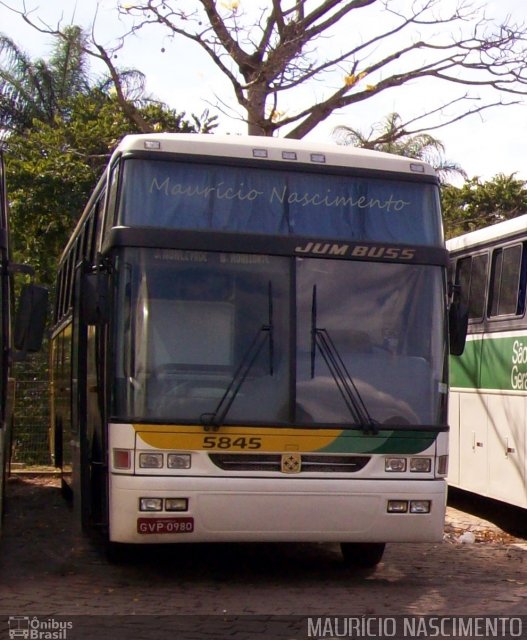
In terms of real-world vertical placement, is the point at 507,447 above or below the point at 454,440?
above

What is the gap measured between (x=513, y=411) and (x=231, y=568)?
13.1 feet

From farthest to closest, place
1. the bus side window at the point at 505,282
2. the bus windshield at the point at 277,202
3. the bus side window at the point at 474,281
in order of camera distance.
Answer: the bus side window at the point at 474,281, the bus side window at the point at 505,282, the bus windshield at the point at 277,202

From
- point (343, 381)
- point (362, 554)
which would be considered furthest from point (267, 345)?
point (362, 554)

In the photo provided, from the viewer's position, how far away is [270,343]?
8.73 metres

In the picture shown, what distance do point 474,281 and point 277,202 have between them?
17.7 feet

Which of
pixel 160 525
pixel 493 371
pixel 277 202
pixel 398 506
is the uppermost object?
pixel 277 202

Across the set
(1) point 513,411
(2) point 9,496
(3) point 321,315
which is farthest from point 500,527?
(2) point 9,496

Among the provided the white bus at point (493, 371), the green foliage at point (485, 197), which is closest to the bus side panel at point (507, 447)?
the white bus at point (493, 371)

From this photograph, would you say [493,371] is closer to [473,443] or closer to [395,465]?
[473,443]

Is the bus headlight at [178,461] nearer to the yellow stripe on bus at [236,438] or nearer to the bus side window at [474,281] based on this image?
the yellow stripe on bus at [236,438]

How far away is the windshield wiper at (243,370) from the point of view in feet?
28.0

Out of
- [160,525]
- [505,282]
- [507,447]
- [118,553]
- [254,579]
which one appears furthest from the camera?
[505,282]

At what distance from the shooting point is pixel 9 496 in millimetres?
15891

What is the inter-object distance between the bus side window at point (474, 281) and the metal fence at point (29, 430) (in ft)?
27.7
